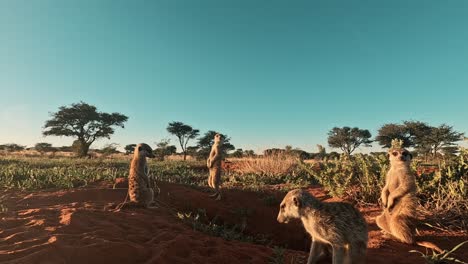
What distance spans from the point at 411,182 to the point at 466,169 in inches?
78.1

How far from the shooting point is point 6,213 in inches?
185

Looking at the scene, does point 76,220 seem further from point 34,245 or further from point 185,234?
point 185,234

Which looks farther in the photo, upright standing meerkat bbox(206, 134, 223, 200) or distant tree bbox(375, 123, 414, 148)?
distant tree bbox(375, 123, 414, 148)

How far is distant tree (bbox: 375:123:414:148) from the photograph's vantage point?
98.0ft

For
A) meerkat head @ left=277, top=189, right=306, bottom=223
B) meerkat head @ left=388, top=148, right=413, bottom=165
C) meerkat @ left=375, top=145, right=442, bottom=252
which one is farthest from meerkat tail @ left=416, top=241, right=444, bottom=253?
meerkat head @ left=277, top=189, right=306, bottom=223

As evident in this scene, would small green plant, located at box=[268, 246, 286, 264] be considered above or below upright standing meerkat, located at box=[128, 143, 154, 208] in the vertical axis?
below

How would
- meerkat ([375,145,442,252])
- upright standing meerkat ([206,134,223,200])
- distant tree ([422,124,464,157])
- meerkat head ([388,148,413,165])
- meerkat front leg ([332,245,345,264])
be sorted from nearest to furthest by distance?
meerkat front leg ([332,245,345,264]) → meerkat ([375,145,442,252]) → meerkat head ([388,148,413,165]) → upright standing meerkat ([206,134,223,200]) → distant tree ([422,124,464,157])

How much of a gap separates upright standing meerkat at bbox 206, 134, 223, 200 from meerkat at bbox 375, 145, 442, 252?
365cm

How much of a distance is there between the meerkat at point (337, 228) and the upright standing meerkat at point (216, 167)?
389 centimetres

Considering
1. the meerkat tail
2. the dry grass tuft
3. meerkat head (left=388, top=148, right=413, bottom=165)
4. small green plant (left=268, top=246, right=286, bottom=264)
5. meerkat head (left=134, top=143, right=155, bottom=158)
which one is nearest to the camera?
small green plant (left=268, top=246, right=286, bottom=264)

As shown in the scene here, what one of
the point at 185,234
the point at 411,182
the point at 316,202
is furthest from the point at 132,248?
the point at 411,182

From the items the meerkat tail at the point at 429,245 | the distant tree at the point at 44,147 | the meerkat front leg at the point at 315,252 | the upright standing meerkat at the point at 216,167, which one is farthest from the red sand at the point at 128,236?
the distant tree at the point at 44,147

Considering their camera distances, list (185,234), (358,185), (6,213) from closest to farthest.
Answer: (185,234)
(6,213)
(358,185)

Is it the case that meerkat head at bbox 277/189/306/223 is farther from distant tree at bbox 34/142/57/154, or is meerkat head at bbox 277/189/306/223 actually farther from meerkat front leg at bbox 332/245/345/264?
distant tree at bbox 34/142/57/154
